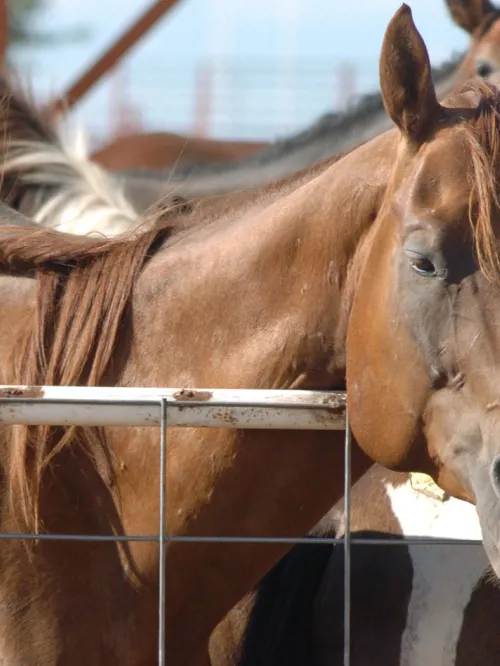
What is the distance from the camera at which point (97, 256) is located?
6.00 feet

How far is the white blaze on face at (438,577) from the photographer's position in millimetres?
1883

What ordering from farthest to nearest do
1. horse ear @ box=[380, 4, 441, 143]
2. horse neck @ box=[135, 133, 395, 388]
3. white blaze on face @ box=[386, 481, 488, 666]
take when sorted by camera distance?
white blaze on face @ box=[386, 481, 488, 666] → horse neck @ box=[135, 133, 395, 388] → horse ear @ box=[380, 4, 441, 143]

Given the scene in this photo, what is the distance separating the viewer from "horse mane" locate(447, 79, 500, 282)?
147 centimetres

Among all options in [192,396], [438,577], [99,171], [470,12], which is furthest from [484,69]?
[192,396]

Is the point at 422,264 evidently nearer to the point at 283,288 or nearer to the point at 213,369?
the point at 283,288

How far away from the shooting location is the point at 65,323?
1.77 m

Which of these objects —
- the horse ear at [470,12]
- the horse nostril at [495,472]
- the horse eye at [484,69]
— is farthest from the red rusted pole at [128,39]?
the horse nostril at [495,472]

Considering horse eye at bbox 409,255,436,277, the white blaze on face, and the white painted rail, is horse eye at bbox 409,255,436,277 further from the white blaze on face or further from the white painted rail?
the white blaze on face

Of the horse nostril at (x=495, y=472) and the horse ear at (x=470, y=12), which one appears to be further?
the horse ear at (x=470, y=12)

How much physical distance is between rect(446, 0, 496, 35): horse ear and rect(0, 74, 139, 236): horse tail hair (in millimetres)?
1886

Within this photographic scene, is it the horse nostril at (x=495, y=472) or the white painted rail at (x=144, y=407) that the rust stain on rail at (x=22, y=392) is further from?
the horse nostril at (x=495, y=472)

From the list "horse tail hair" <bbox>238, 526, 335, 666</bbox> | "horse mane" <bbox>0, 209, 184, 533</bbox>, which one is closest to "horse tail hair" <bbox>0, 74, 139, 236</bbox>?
"horse mane" <bbox>0, 209, 184, 533</bbox>

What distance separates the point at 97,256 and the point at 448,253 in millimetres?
601

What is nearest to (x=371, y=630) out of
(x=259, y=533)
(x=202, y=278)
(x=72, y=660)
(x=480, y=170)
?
(x=259, y=533)
